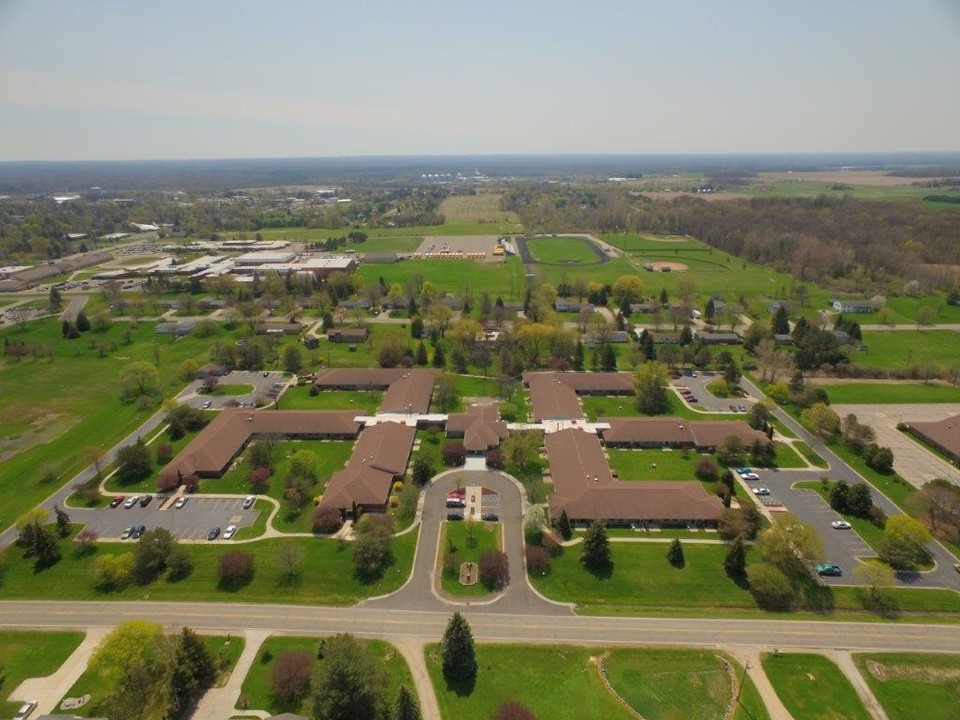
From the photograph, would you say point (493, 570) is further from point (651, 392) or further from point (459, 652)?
point (651, 392)

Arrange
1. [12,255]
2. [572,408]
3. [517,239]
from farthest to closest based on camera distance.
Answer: [517,239], [12,255], [572,408]

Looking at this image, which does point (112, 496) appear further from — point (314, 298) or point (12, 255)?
point (12, 255)

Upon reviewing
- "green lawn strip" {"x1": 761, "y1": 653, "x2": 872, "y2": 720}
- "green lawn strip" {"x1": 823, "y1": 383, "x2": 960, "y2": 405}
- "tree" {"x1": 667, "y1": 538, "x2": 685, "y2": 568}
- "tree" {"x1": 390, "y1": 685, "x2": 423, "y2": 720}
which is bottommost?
"green lawn strip" {"x1": 823, "y1": 383, "x2": 960, "y2": 405}

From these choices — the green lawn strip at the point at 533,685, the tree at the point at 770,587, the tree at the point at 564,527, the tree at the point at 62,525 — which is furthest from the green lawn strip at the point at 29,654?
the tree at the point at 770,587

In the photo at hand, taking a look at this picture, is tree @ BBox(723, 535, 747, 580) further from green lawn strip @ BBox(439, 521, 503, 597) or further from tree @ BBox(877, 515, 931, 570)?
green lawn strip @ BBox(439, 521, 503, 597)

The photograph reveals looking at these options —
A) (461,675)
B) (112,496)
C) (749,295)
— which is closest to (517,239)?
(749,295)

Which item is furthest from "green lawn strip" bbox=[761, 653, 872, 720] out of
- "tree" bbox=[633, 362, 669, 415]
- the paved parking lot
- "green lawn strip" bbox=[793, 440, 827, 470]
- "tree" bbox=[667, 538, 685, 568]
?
the paved parking lot
